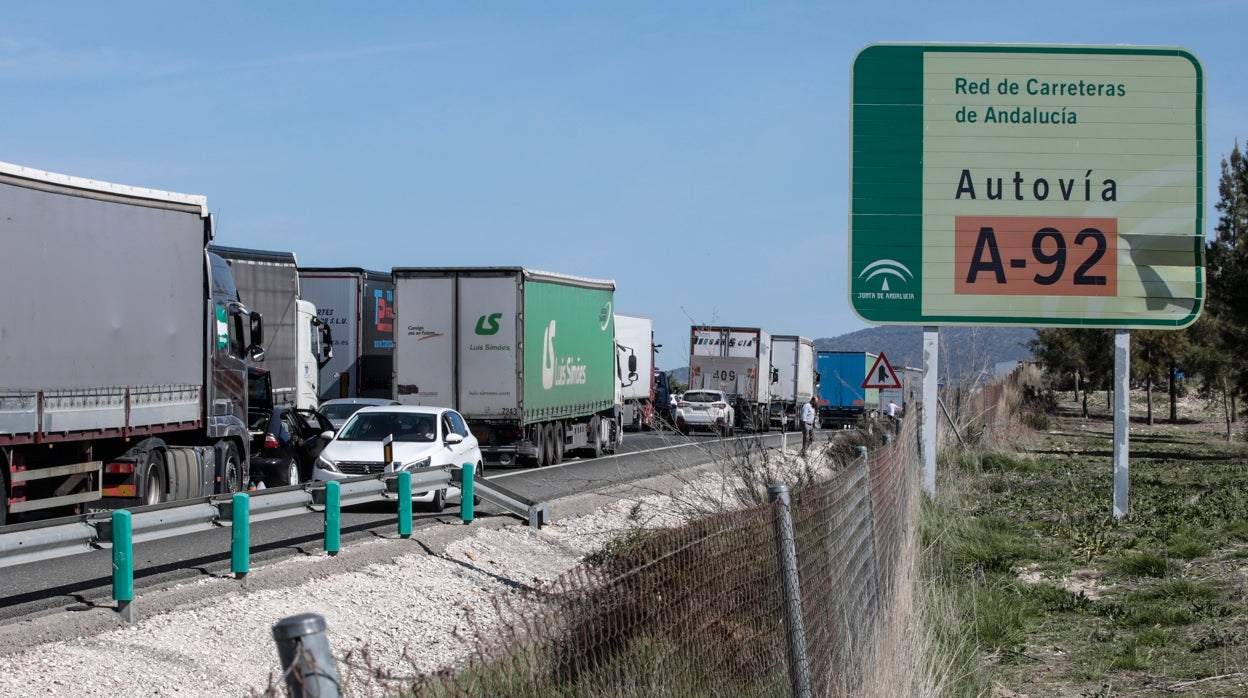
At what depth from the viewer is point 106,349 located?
47.9 ft

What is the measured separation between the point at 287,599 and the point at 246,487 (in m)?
8.22

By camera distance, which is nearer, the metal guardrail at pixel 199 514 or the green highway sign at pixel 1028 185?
the metal guardrail at pixel 199 514

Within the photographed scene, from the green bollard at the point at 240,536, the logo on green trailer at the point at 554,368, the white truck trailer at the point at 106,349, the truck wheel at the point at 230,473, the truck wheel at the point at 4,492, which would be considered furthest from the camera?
the logo on green trailer at the point at 554,368

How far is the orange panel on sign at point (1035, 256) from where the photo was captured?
55.1 ft

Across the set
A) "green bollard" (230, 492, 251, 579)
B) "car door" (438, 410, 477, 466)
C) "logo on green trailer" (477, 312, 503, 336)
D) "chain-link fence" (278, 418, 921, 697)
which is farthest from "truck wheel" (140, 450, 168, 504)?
"chain-link fence" (278, 418, 921, 697)

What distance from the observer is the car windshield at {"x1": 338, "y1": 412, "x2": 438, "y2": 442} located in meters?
18.2

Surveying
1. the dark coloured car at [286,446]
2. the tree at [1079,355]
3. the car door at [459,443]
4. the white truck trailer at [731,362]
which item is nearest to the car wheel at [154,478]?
the dark coloured car at [286,446]

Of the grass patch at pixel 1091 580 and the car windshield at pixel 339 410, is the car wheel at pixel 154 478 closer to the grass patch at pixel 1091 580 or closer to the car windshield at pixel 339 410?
the car windshield at pixel 339 410

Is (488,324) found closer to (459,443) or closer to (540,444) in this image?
(540,444)

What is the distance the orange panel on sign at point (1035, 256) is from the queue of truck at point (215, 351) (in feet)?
11.3

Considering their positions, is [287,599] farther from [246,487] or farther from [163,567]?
[246,487]

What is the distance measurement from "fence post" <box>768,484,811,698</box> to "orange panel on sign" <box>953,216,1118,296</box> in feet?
42.6

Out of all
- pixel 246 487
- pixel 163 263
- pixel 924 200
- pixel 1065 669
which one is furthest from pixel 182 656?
pixel 924 200

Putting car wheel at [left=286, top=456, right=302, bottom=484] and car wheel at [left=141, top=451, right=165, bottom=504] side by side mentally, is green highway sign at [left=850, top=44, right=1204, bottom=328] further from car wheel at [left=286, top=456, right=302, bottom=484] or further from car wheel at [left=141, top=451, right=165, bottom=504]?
car wheel at [left=286, top=456, right=302, bottom=484]
